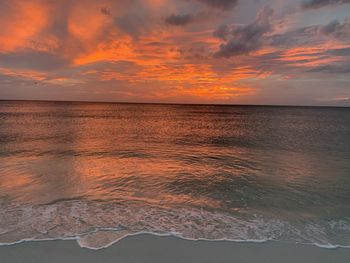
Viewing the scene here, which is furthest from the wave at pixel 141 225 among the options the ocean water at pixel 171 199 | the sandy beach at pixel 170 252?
the sandy beach at pixel 170 252

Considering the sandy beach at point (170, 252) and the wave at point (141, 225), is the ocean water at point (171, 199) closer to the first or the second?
the wave at point (141, 225)

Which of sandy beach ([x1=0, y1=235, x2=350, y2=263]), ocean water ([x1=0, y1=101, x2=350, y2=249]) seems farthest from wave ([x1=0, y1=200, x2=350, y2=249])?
sandy beach ([x1=0, y1=235, x2=350, y2=263])

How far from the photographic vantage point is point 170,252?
5441 millimetres

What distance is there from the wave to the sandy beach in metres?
0.26

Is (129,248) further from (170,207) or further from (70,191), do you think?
(70,191)

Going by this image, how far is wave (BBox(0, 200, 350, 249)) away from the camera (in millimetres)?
6105

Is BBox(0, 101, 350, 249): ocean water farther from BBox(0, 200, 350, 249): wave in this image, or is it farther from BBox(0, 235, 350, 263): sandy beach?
BBox(0, 235, 350, 263): sandy beach

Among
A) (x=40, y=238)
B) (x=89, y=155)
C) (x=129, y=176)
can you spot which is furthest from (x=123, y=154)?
(x=40, y=238)

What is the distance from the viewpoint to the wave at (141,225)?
6.11m

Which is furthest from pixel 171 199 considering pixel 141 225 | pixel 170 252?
pixel 170 252

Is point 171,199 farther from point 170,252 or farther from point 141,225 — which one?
point 170,252

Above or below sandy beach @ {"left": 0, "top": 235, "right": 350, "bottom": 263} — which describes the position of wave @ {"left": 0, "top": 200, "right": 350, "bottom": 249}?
below

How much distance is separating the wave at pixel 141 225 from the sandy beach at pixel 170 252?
262 mm

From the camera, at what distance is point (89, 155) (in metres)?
17.1
